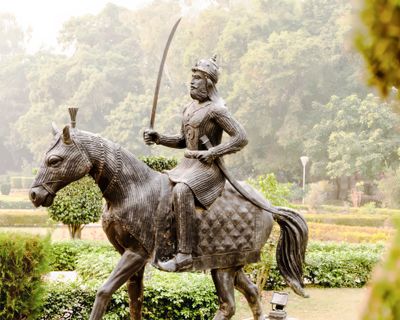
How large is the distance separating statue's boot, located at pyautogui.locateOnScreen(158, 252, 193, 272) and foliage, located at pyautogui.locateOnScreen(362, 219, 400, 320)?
3327mm

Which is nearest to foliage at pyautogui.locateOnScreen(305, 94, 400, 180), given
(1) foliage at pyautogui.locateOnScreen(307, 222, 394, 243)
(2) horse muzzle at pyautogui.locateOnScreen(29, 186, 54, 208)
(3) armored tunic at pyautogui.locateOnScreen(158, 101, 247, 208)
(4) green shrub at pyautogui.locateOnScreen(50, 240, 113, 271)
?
(1) foliage at pyautogui.locateOnScreen(307, 222, 394, 243)

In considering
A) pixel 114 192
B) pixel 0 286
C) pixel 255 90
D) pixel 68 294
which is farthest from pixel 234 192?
pixel 255 90

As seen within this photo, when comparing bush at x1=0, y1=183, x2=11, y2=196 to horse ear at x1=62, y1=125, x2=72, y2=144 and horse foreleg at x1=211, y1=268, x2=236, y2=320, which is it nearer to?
horse foreleg at x1=211, y1=268, x2=236, y2=320

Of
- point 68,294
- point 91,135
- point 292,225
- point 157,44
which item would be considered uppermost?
point 157,44

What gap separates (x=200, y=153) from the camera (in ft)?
13.9

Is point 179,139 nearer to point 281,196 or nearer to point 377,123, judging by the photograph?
point 281,196

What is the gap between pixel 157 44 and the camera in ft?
113

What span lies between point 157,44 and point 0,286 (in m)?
30.0

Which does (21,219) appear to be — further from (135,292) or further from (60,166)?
(60,166)

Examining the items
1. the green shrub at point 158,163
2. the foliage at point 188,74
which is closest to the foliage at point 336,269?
the green shrub at point 158,163

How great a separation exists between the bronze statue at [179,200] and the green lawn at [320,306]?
3406 mm

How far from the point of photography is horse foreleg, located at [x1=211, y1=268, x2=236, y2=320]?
432 cm

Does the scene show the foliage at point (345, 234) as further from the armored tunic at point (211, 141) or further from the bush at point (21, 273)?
the armored tunic at point (211, 141)

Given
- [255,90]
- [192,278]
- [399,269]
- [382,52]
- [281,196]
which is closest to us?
[399,269]
